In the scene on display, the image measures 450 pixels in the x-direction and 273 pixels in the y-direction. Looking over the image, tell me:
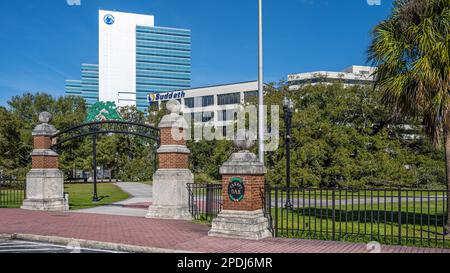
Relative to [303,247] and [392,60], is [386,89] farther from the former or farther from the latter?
[303,247]

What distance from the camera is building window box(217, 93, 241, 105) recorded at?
8288cm

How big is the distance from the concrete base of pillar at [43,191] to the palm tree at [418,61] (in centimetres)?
1352

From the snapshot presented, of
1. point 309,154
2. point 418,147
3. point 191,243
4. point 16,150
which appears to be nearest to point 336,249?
point 191,243

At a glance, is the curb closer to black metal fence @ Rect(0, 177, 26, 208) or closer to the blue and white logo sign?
black metal fence @ Rect(0, 177, 26, 208)

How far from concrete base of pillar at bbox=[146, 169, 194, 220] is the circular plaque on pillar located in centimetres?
427

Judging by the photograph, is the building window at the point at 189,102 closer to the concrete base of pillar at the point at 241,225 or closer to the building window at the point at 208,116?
the building window at the point at 208,116

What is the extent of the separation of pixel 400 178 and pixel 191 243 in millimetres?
26950

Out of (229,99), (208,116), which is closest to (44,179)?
(229,99)

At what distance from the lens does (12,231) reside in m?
12.4

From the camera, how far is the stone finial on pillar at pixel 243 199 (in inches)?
434

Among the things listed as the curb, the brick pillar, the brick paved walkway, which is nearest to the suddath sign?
the brick paved walkway

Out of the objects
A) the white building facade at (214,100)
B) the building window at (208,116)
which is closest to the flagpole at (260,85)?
the white building facade at (214,100)

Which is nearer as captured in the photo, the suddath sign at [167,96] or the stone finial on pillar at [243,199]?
the stone finial on pillar at [243,199]
